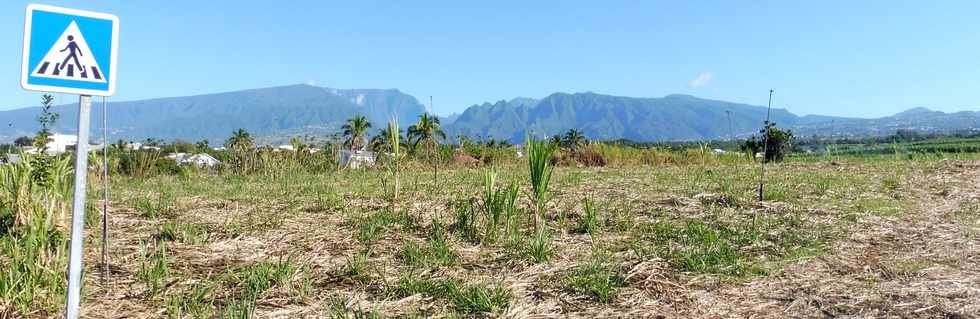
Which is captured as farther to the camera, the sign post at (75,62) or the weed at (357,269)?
the weed at (357,269)

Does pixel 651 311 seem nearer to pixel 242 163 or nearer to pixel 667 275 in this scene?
pixel 667 275

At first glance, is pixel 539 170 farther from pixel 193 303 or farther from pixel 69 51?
pixel 69 51

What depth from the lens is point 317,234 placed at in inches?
186

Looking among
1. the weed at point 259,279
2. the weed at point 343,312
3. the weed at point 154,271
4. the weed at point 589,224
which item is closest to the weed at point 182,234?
the weed at point 154,271

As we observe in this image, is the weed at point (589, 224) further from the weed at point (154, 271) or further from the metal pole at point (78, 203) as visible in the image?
the metal pole at point (78, 203)

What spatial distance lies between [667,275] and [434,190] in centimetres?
446

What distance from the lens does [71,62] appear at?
2.29 m

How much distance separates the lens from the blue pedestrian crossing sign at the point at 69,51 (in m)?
2.20

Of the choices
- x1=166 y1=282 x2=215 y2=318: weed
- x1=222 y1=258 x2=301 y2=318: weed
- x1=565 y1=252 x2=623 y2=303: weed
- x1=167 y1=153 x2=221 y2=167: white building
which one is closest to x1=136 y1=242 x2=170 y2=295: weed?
x1=166 y1=282 x2=215 y2=318: weed

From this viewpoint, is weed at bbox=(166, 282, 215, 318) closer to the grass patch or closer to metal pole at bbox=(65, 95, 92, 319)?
metal pole at bbox=(65, 95, 92, 319)

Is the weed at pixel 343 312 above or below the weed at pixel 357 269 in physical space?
below

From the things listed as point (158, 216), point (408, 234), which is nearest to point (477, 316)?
point (408, 234)

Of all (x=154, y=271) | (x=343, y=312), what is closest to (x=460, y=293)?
(x=343, y=312)

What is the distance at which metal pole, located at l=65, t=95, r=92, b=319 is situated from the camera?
231 centimetres
